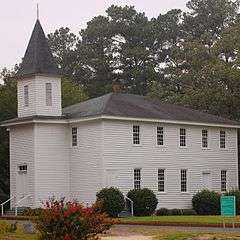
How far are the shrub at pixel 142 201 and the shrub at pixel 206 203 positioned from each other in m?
4.12

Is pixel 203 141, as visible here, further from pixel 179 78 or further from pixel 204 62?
pixel 179 78

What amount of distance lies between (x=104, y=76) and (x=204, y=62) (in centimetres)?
2815

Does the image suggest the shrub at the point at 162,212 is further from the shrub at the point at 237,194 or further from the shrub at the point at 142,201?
the shrub at the point at 237,194

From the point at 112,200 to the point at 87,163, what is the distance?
4.30 meters

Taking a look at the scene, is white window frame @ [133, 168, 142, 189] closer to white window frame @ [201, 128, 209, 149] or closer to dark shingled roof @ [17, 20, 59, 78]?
white window frame @ [201, 128, 209, 149]

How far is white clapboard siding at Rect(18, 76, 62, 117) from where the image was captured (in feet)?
163

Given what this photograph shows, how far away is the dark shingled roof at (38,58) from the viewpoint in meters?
50.6

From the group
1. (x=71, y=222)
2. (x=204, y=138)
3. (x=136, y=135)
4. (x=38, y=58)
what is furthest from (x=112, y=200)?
(x=71, y=222)

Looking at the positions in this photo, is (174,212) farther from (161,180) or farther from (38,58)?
(38,58)

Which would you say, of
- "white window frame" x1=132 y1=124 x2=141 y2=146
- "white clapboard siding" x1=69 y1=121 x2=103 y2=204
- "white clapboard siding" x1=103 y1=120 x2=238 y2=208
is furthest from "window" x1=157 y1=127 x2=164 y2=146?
"white clapboard siding" x1=69 y1=121 x2=103 y2=204

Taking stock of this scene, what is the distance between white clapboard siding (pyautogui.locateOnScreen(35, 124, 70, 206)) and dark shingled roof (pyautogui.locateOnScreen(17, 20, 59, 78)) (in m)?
4.02

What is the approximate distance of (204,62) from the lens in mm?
64750

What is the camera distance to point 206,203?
50344 millimetres

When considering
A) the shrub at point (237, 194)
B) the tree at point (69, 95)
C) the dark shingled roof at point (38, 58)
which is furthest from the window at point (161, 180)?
the tree at point (69, 95)
